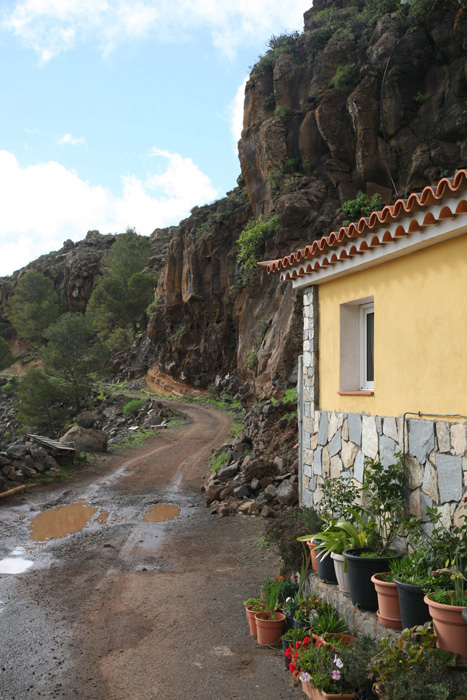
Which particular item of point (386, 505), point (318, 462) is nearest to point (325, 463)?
point (318, 462)

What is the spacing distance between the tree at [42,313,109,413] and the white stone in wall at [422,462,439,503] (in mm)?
25775

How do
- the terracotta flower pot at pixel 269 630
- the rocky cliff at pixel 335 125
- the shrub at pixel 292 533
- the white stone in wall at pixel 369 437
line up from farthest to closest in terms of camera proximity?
the rocky cliff at pixel 335 125, the shrub at pixel 292 533, the white stone in wall at pixel 369 437, the terracotta flower pot at pixel 269 630

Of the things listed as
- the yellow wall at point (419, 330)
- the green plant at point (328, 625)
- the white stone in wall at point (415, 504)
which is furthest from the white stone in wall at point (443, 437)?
the green plant at point (328, 625)

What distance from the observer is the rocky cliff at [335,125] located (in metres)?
17.1

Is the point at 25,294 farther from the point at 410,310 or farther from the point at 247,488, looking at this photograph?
the point at 410,310

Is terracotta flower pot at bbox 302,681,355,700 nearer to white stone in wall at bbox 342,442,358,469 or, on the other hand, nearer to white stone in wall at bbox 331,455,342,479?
white stone in wall at bbox 342,442,358,469

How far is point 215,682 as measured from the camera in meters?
4.84

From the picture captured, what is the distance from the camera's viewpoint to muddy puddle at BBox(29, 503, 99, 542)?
1038 cm

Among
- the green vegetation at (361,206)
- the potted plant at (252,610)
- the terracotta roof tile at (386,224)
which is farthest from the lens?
the green vegetation at (361,206)

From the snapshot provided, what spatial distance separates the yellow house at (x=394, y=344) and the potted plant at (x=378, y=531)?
0.17 metres

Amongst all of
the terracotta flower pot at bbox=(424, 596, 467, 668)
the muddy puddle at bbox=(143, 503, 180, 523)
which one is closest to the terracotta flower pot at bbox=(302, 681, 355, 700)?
the terracotta flower pot at bbox=(424, 596, 467, 668)

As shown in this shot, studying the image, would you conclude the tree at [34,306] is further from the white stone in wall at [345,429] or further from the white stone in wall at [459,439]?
the white stone in wall at [459,439]

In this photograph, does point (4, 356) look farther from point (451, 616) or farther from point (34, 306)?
point (451, 616)

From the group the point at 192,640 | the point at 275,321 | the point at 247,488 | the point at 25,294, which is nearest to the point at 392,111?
the point at 275,321
